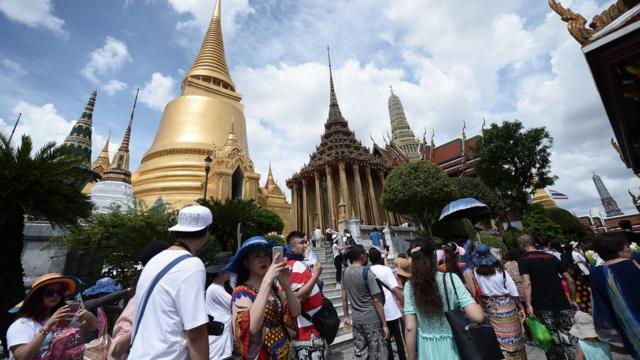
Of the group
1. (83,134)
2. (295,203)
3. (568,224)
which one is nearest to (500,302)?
(83,134)

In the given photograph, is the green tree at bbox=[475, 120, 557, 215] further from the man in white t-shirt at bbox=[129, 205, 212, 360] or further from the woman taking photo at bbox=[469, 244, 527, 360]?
the man in white t-shirt at bbox=[129, 205, 212, 360]

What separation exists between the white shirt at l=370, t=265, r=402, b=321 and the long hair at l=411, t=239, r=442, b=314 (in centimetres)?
139

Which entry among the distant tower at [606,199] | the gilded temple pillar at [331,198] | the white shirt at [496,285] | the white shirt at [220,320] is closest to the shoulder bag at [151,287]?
the white shirt at [220,320]

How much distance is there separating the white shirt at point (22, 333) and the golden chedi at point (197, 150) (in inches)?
499

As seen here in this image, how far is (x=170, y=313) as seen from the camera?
142 cm

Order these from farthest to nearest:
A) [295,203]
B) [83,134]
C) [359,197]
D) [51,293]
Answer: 1. [295,203]
2. [359,197]
3. [83,134]
4. [51,293]

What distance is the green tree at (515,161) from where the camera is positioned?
1903cm

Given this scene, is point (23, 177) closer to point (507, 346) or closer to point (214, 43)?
point (507, 346)

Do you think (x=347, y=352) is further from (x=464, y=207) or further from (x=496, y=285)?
(x=464, y=207)

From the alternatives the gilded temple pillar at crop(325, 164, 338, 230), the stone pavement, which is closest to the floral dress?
the stone pavement

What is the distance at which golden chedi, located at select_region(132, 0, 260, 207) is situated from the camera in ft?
53.4

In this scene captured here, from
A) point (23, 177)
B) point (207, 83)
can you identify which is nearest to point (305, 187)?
point (207, 83)

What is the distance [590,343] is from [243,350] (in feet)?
8.38

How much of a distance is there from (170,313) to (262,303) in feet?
1.57
